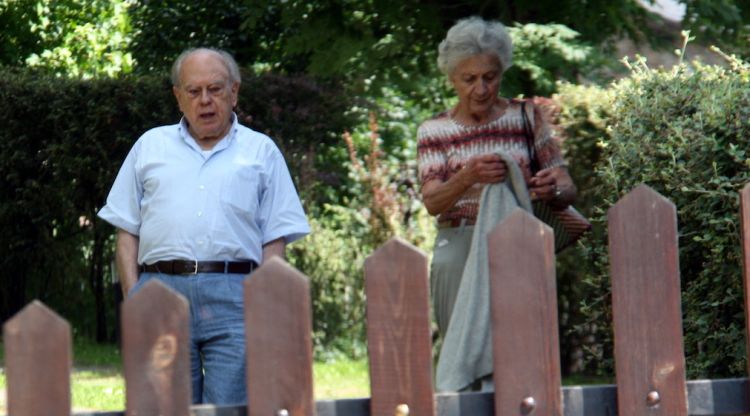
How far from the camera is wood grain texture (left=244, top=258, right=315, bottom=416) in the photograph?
2566 millimetres

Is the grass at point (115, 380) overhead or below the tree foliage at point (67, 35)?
below

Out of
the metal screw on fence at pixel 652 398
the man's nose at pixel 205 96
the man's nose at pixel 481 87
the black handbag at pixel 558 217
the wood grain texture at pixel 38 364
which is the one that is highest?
the man's nose at pixel 481 87

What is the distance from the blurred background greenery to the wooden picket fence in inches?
58.7

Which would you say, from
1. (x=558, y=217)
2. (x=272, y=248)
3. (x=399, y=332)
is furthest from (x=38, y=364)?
(x=558, y=217)

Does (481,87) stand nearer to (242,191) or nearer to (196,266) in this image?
(242,191)

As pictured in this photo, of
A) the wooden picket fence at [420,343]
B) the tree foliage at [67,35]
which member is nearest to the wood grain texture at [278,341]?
the wooden picket fence at [420,343]

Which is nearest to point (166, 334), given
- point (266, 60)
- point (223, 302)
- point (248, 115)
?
point (223, 302)

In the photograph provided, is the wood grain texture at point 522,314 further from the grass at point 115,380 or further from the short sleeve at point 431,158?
the grass at point 115,380

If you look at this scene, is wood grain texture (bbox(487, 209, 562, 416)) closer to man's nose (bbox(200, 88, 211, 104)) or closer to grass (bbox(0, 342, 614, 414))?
man's nose (bbox(200, 88, 211, 104))

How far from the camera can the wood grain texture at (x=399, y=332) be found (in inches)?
104

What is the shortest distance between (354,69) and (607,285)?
7.95ft

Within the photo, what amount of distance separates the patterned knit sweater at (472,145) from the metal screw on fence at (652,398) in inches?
74.3

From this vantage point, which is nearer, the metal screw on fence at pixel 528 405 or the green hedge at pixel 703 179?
the metal screw on fence at pixel 528 405

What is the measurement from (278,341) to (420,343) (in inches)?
11.8
